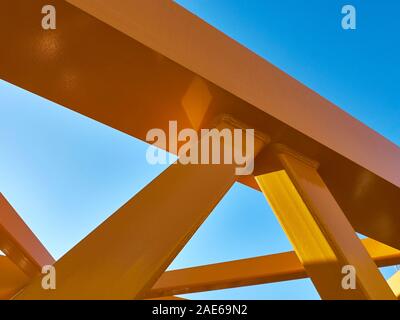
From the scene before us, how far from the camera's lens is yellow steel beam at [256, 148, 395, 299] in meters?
2.78

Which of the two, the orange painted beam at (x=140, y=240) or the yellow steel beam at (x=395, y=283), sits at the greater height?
the yellow steel beam at (x=395, y=283)

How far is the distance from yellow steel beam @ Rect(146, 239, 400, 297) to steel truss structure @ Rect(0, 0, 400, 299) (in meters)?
1.90

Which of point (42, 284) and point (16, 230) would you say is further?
point (16, 230)

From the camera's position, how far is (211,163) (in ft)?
8.87

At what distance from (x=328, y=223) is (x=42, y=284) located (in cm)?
197

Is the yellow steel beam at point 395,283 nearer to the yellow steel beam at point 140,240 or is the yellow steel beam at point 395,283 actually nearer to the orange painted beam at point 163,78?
the orange painted beam at point 163,78

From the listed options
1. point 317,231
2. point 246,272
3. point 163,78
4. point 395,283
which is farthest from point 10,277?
point 395,283

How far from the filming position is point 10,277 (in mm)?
5871

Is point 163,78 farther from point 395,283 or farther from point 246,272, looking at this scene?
point 395,283

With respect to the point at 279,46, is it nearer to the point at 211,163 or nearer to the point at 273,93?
the point at 273,93

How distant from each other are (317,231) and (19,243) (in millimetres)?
3828

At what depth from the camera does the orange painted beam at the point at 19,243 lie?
5016 millimetres

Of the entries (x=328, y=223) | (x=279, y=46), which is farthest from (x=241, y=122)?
(x=279, y=46)

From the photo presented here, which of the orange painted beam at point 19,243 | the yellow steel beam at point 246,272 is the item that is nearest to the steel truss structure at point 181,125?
the yellow steel beam at point 246,272
